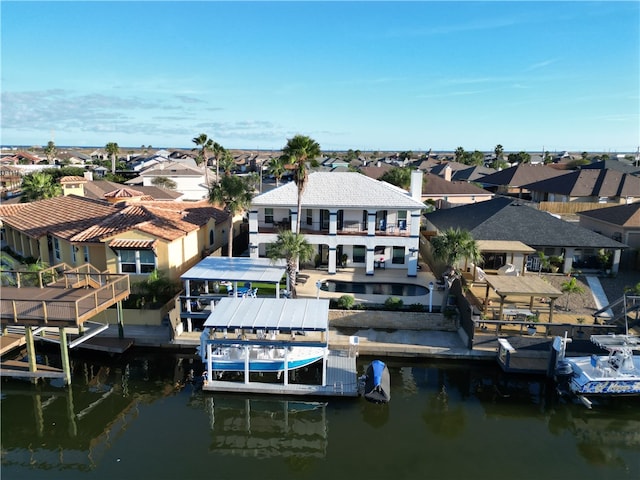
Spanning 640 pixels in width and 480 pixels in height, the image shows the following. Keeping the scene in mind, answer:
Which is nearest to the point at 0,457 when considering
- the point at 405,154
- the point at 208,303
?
the point at 208,303

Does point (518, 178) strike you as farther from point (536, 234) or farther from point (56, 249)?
point (56, 249)

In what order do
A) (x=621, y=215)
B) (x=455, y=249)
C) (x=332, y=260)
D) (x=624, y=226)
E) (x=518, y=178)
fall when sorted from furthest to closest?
(x=518, y=178), (x=621, y=215), (x=624, y=226), (x=332, y=260), (x=455, y=249)

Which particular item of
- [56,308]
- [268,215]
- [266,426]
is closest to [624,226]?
[268,215]

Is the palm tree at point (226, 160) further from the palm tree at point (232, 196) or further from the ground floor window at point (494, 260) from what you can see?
the ground floor window at point (494, 260)

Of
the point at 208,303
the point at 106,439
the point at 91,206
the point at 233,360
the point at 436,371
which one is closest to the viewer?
the point at 106,439

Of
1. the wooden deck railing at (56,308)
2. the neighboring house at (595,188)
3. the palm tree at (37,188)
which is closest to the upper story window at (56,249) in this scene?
the wooden deck railing at (56,308)

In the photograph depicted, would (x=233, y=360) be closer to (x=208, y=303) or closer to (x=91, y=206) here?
(x=208, y=303)

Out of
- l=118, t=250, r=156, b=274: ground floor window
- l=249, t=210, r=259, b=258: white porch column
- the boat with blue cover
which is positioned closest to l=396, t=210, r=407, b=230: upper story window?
l=249, t=210, r=259, b=258: white porch column
